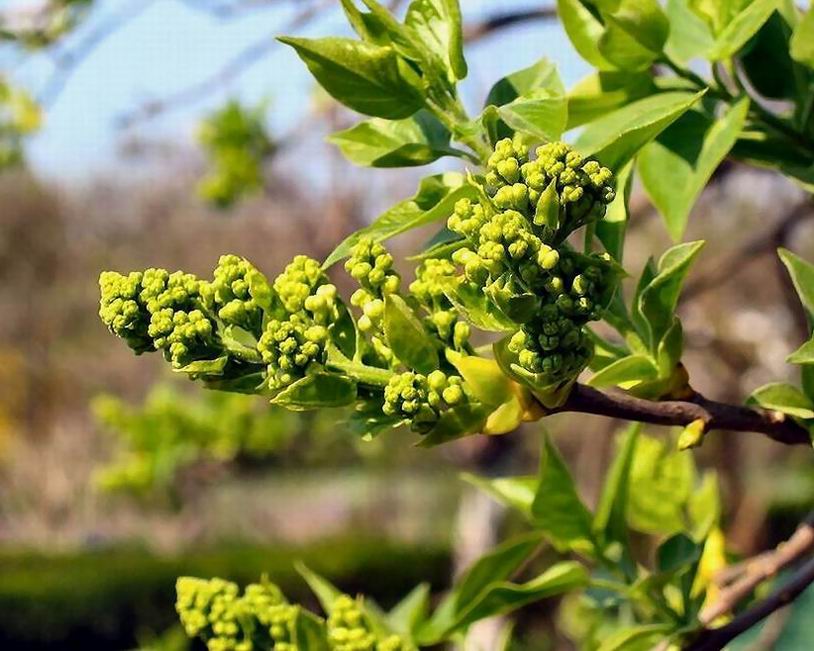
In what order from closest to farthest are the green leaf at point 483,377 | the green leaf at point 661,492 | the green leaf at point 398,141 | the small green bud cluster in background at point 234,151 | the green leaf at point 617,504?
the green leaf at point 483,377 → the green leaf at point 398,141 → the green leaf at point 617,504 → the green leaf at point 661,492 → the small green bud cluster in background at point 234,151

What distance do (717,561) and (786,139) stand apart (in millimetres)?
772

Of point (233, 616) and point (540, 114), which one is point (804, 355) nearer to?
point (540, 114)

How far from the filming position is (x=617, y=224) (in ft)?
2.01

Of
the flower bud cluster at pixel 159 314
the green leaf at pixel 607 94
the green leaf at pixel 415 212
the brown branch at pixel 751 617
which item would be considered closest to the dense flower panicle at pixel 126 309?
the flower bud cluster at pixel 159 314

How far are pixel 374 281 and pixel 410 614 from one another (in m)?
0.48

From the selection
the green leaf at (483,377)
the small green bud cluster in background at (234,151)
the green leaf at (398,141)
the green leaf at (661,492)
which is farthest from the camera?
the small green bud cluster in background at (234,151)

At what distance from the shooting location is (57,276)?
21938 mm

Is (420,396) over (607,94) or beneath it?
beneath

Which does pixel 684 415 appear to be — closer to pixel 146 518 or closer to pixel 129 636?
pixel 129 636

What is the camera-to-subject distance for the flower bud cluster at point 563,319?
48cm

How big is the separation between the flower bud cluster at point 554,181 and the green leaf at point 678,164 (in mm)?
249

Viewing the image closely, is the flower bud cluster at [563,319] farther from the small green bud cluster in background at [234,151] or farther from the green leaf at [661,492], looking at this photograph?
the small green bud cluster in background at [234,151]

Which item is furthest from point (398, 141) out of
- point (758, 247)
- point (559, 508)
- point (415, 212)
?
point (758, 247)

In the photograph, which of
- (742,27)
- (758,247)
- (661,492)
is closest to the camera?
(742,27)
